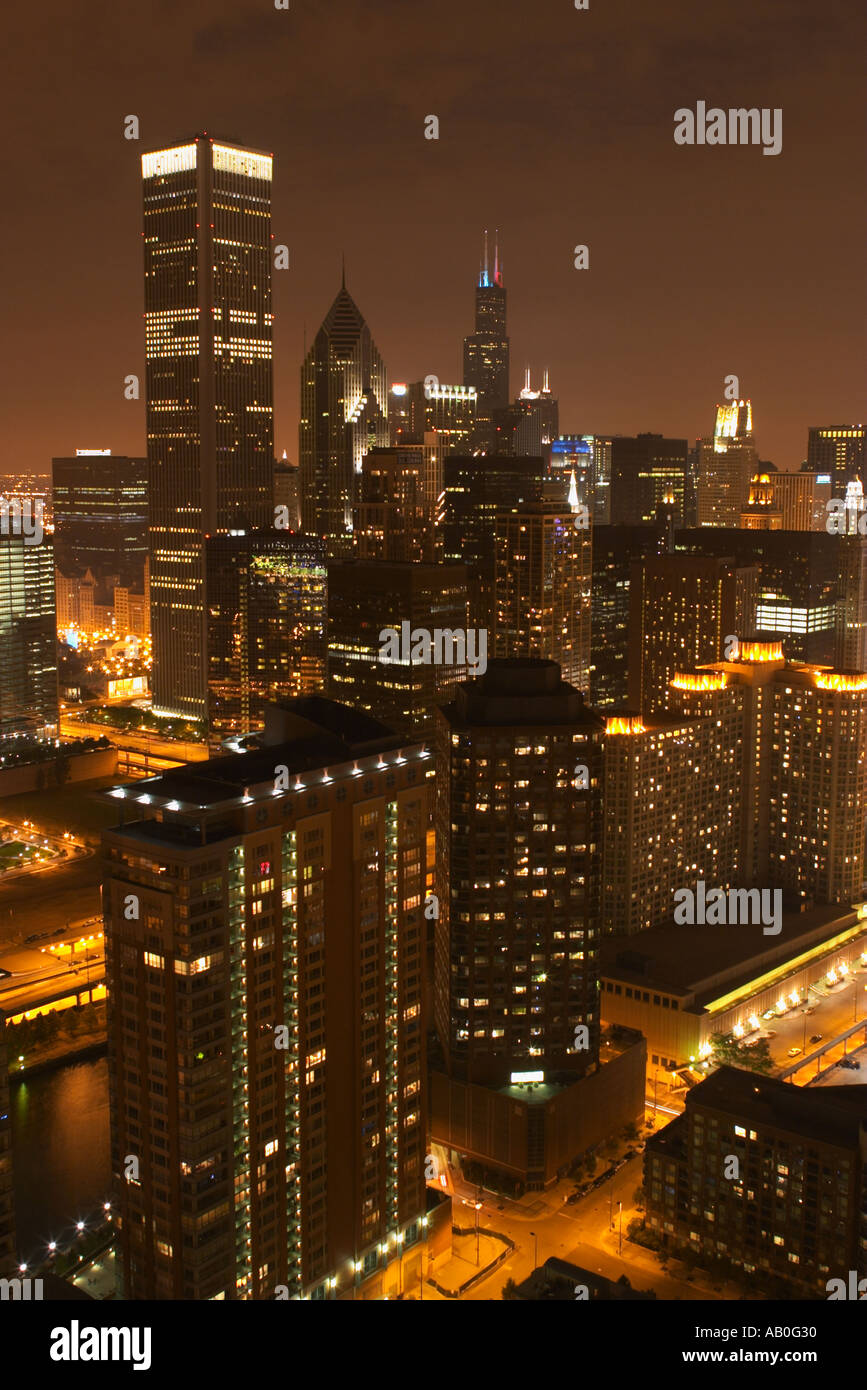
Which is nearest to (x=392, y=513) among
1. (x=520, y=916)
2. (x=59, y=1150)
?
(x=520, y=916)

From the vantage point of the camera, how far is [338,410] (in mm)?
51781

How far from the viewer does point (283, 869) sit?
1228cm

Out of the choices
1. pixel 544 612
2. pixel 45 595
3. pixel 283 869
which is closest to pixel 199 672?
pixel 45 595

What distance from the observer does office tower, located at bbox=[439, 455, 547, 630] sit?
42.7 m

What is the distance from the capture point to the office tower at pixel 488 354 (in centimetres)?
5247

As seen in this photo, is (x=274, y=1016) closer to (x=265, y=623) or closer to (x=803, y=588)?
(x=265, y=623)

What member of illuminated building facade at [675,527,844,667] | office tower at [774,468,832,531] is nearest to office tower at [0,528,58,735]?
illuminated building facade at [675,527,844,667]

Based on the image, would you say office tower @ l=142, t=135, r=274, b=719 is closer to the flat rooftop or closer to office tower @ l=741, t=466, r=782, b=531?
office tower @ l=741, t=466, r=782, b=531

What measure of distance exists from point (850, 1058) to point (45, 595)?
93.0 feet

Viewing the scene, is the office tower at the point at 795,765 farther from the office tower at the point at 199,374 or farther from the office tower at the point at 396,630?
the office tower at the point at 199,374

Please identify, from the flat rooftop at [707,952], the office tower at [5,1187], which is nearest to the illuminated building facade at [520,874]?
the flat rooftop at [707,952]

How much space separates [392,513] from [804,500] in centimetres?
2058

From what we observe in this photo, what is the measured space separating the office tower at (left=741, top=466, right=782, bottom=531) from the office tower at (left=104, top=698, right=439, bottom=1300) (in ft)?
105
